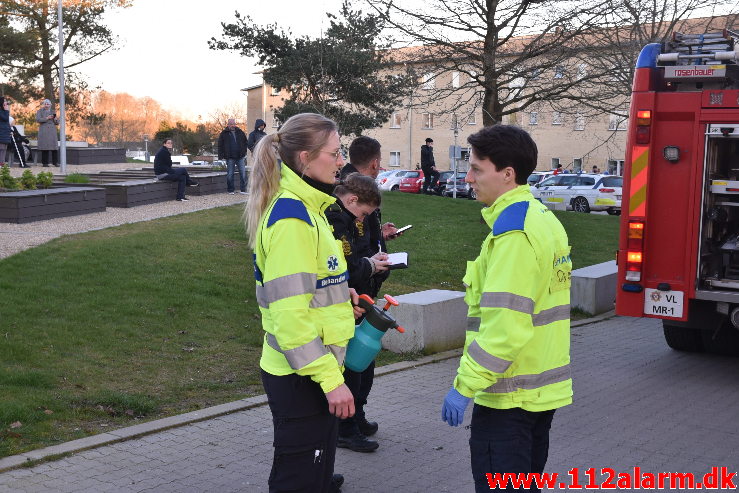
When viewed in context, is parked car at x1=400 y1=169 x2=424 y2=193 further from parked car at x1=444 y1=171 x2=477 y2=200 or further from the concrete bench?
the concrete bench

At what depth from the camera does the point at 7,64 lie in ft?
112

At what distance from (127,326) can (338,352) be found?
5020 mm

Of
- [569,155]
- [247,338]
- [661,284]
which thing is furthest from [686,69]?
[569,155]

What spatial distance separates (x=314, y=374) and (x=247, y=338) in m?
5.20

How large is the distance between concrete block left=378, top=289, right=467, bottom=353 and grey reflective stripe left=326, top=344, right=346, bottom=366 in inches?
192

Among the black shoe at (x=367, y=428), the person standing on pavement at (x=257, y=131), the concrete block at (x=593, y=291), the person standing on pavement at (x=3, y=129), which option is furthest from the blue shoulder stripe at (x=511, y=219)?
the person standing on pavement at (x=3, y=129)

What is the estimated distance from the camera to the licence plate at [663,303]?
7.81 metres

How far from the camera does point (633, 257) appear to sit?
797 cm

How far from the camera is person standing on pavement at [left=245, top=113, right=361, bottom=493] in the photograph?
10.6 ft

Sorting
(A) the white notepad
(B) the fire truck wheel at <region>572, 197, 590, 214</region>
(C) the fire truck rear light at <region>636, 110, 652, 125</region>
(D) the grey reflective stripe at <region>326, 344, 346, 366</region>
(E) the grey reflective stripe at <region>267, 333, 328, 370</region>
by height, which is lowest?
(B) the fire truck wheel at <region>572, 197, 590, 214</region>

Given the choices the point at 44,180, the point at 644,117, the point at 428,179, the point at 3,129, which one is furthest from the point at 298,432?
the point at 428,179

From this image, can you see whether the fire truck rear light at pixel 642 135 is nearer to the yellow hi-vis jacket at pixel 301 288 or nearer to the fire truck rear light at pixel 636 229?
the fire truck rear light at pixel 636 229

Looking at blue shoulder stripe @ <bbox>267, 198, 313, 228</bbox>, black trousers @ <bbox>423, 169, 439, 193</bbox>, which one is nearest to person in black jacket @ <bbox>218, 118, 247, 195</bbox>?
black trousers @ <bbox>423, 169, 439, 193</bbox>

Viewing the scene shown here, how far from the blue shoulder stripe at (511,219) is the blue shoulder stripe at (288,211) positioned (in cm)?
71
